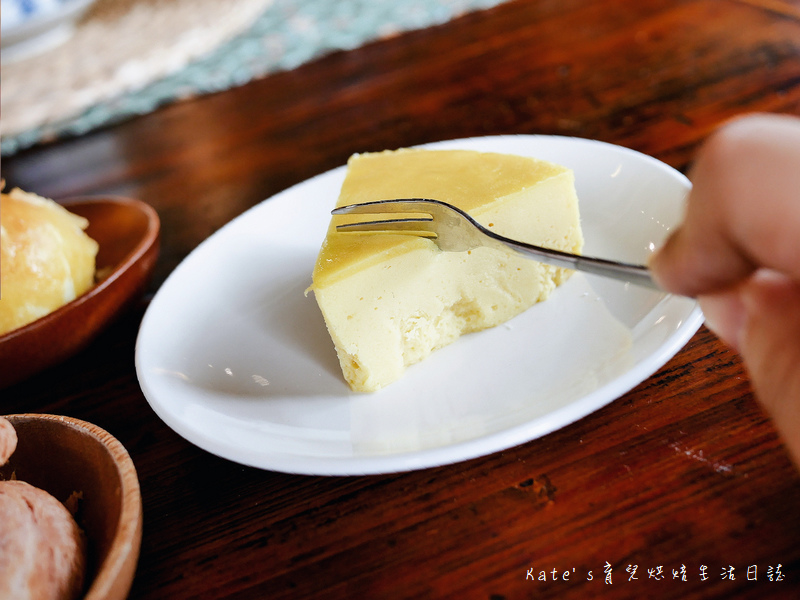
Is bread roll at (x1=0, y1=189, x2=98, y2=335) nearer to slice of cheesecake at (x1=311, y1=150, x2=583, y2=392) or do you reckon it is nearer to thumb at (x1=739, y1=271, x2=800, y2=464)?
slice of cheesecake at (x1=311, y1=150, x2=583, y2=392)

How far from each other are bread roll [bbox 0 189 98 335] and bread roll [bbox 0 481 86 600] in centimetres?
37

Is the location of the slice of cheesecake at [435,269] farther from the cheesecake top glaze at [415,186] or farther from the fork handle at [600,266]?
the fork handle at [600,266]

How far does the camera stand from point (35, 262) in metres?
0.88

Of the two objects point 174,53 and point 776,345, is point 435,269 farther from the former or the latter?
point 174,53

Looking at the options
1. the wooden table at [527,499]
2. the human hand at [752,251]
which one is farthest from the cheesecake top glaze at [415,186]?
the human hand at [752,251]

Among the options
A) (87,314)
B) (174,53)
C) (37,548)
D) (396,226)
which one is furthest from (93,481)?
(174,53)

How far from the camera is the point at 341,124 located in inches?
58.7

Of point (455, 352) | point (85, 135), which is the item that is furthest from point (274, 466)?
point (85, 135)

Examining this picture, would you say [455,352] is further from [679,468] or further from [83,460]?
[83,460]

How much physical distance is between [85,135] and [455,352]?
4.56 ft

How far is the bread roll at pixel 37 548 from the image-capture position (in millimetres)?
469

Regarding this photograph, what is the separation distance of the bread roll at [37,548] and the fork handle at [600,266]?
1.55 feet

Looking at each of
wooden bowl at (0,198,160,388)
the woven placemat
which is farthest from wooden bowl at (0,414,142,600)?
the woven placemat

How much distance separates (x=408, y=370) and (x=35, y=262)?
1.72ft
